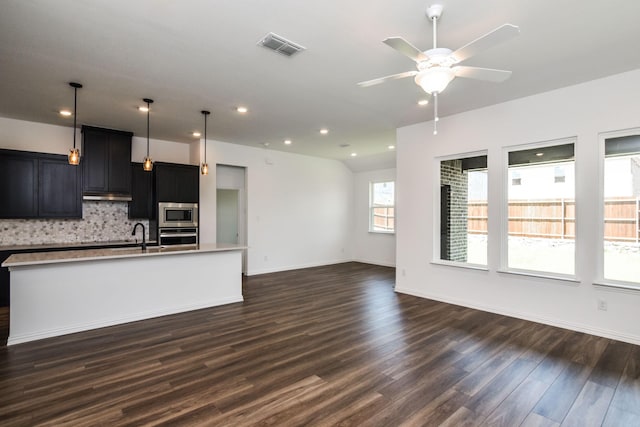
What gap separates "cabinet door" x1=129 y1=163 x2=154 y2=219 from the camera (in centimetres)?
589

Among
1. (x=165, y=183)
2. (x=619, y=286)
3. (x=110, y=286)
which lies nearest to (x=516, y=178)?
(x=619, y=286)

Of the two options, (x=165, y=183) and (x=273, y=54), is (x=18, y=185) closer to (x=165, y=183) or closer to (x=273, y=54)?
(x=165, y=183)

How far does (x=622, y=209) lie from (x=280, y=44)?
4.07 meters

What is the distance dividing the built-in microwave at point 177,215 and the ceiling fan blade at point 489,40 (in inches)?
209

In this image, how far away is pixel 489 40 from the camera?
2.01 m

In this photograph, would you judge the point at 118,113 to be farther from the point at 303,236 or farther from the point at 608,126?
the point at 608,126

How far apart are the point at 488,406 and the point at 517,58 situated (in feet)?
10.2

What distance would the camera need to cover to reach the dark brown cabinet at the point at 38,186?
4.79 metres

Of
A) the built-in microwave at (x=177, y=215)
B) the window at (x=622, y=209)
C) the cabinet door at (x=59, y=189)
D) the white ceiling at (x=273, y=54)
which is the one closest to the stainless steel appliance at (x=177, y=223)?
the built-in microwave at (x=177, y=215)

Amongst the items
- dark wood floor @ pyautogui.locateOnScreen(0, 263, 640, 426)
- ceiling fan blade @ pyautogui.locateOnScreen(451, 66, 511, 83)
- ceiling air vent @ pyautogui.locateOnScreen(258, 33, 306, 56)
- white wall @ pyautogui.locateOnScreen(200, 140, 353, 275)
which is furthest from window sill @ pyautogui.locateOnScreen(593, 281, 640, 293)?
white wall @ pyautogui.locateOnScreen(200, 140, 353, 275)

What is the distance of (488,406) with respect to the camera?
2312mm

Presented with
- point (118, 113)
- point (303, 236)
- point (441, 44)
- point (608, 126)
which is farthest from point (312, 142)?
point (608, 126)

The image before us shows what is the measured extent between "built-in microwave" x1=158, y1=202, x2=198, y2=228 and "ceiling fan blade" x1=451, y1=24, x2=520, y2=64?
209 inches

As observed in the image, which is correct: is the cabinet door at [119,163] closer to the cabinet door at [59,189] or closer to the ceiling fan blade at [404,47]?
the cabinet door at [59,189]
